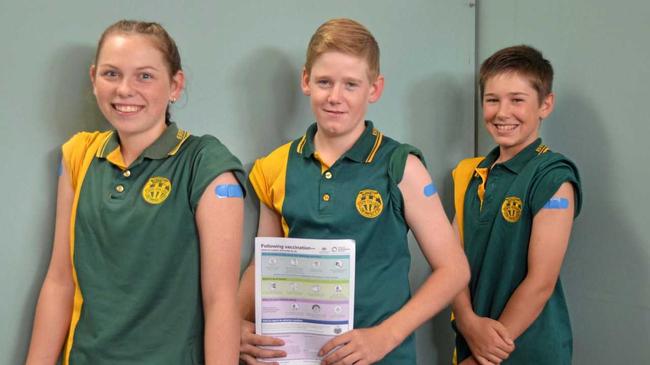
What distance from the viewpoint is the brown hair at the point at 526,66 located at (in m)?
1.79

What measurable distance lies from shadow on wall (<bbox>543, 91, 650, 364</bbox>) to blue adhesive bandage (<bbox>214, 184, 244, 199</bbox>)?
3.32 feet

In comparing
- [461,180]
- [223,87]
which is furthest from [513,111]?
[223,87]

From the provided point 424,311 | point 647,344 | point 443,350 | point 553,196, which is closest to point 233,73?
point 424,311

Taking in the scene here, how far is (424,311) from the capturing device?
1440 millimetres

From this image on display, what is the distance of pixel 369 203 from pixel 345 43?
13.6 inches

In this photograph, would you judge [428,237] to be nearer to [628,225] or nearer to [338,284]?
[338,284]

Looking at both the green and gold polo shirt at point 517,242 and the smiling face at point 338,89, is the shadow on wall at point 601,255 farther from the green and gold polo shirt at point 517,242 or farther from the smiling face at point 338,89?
the smiling face at point 338,89

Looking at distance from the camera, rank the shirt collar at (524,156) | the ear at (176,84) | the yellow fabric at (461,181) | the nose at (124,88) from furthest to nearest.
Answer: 1. the yellow fabric at (461,181)
2. the shirt collar at (524,156)
3. the ear at (176,84)
4. the nose at (124,88)

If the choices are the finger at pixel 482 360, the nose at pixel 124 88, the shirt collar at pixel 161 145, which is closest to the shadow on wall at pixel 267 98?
the shirt collar at pixel 161 145

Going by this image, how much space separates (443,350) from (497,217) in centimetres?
48

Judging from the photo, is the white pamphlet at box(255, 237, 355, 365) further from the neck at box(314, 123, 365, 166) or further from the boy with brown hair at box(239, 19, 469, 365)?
the neck at box(314, 123, 365, 166)

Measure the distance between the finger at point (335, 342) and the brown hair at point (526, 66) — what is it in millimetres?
850

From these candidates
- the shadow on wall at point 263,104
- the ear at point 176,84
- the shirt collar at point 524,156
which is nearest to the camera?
the ear at point 176,84

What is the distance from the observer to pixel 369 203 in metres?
1.46
